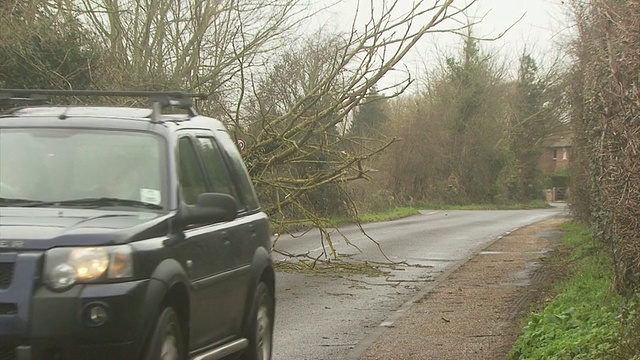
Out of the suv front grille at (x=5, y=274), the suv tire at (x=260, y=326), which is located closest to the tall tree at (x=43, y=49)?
the suv tire at (x=260, y=326)

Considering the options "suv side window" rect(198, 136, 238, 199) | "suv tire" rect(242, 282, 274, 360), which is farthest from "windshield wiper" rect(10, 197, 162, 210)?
"suv tire" rect(242, 282, 274, 360)

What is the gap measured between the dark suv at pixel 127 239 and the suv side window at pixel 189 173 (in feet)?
0.06

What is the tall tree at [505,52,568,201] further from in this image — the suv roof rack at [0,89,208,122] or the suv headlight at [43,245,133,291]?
the suv headlight at [43,245,133,291]

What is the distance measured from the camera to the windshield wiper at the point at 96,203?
618 centimetres

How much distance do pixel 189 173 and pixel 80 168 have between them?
0.76 m

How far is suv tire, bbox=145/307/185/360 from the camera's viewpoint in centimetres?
563

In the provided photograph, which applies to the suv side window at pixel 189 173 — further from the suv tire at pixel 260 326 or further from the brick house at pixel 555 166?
the brick house at pixel 555 166

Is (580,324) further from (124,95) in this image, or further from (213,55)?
(213,55)

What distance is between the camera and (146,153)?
6.61 meters

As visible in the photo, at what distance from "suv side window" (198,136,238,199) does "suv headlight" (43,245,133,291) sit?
1.96m

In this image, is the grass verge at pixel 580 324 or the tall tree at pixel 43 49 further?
the tall tree at pixel 43 49

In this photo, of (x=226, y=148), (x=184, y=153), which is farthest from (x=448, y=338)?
(x=184, y=153)

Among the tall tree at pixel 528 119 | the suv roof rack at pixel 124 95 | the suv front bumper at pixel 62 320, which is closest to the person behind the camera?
the suv front bumper at pixel 62 320

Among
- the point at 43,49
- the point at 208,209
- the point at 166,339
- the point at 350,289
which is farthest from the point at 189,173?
the point at 43,49
